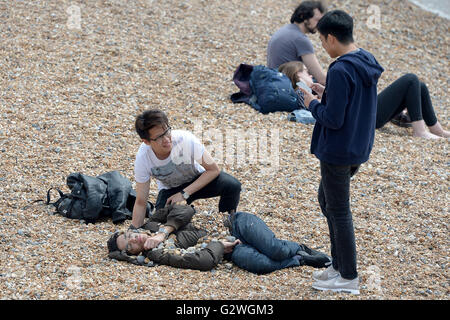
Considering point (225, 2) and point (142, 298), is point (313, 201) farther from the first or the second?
point (225, 2)

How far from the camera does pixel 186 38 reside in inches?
347

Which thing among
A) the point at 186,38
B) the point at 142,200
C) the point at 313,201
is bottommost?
the point at 313,201

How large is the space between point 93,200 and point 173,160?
738 millimetres

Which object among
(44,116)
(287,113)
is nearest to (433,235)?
(287,113)

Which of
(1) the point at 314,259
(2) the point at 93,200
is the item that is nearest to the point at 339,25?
(1) the point at 314,259

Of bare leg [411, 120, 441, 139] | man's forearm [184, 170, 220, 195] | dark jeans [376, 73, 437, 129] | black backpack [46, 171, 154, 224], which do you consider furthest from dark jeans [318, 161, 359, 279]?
bare leg [411, 120, 441, 139]

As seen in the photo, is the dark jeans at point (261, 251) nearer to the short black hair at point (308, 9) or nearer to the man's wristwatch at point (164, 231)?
the man's wristwatch at point (164, 231)

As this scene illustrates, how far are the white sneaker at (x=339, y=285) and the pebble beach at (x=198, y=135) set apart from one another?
0.16ft

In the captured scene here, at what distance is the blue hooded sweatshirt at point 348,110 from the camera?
3.45 metres

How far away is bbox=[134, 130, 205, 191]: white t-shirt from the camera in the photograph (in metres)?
4.66

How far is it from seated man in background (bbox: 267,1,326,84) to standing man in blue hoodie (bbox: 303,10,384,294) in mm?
3653

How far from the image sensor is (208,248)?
4.35m

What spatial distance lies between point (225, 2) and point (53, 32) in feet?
10.4

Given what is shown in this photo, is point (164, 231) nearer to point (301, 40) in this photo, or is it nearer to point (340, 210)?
point (340, 210)
